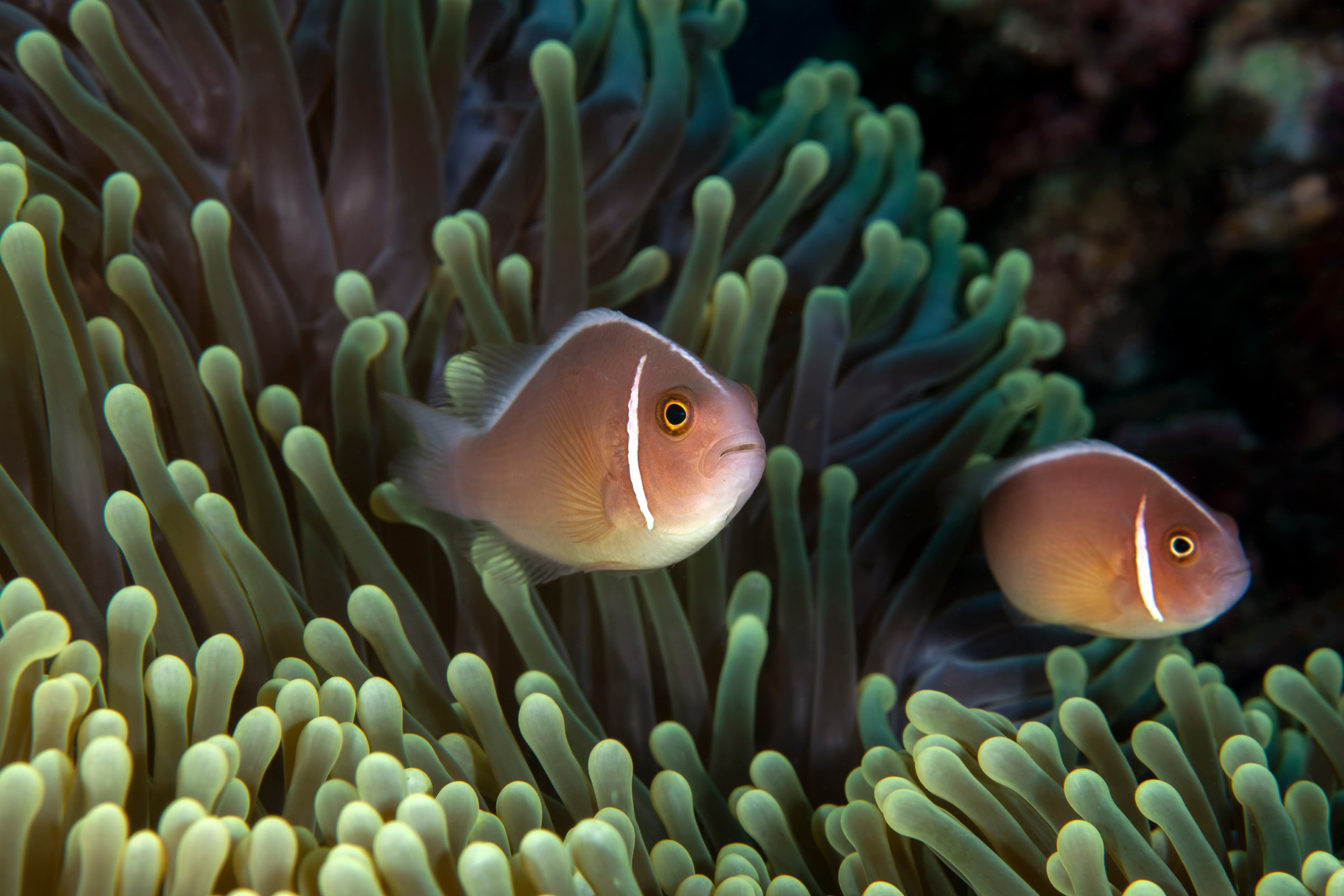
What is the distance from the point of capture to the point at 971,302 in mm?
2395

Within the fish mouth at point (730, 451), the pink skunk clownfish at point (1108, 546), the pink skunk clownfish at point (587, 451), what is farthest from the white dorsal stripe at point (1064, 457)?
the fish mouth at point (730, 451)

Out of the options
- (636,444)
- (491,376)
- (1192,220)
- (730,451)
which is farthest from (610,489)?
(1192,220)

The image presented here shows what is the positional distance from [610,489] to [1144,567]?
965 mm

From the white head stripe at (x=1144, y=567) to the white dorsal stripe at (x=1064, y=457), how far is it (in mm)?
59

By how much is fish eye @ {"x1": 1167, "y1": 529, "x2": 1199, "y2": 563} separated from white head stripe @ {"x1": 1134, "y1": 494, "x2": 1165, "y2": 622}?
36 mm

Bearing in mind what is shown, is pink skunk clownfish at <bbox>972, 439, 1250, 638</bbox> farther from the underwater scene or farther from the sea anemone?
the sea anemone

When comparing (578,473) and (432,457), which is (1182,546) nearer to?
(578,473)

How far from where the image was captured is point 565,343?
1277 mm

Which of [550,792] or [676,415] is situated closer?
[676,415]

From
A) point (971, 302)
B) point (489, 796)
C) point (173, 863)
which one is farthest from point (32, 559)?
point (971, 302)

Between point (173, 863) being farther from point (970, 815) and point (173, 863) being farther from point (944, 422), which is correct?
point (944, 422)

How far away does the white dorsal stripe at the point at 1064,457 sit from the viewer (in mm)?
1634

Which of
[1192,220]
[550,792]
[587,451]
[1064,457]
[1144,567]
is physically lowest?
[550,792]

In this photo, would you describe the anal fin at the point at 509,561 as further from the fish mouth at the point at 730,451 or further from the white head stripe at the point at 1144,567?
the white head stripe at the point at 1144,567
